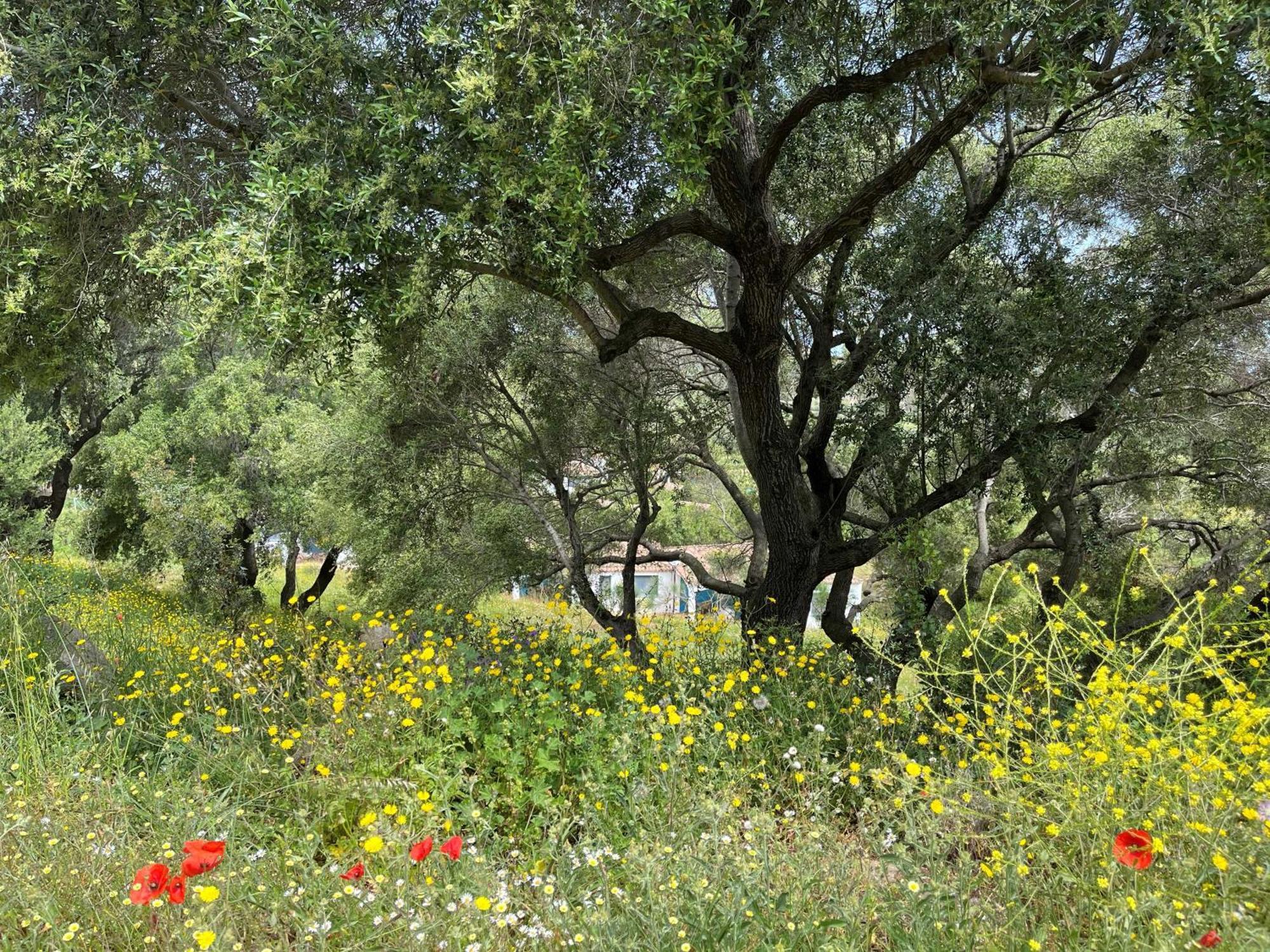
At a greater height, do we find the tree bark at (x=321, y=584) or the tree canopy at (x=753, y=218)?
the tree canopy at (x=753, y=218)

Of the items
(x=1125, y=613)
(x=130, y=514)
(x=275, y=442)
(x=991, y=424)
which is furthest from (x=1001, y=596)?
(x=130, y=514)

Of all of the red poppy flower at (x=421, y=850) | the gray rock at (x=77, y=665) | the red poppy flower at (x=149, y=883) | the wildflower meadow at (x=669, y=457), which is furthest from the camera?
the gray rock at (x=77, y=665)

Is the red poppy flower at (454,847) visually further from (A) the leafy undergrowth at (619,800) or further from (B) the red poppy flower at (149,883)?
(B) the red poppy flower at (149,883)

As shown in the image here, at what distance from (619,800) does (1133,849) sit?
1.90 meters

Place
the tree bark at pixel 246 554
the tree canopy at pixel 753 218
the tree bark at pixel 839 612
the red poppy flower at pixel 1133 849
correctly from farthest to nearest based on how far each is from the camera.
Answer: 1. the tree bark at pixel 246 554
2. the tree bark at pixel 839 612
3. the tree canopy at pixel 753 218
4. the red poppy flower at pixel 1133 849

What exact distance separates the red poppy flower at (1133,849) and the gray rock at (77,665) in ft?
14.0

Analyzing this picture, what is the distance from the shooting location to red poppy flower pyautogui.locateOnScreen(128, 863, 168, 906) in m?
2.06

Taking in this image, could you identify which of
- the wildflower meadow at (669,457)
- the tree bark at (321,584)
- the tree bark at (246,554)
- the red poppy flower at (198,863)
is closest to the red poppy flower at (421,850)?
the wildflower meadow at (669,457)

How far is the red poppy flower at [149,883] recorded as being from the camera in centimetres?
206

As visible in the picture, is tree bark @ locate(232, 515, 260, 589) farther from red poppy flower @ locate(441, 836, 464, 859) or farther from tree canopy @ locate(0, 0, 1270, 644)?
red poppy flower @ locate(441, 836, 464, 859)

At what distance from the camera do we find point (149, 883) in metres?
2.18

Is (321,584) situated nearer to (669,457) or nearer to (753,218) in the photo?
(669,457)

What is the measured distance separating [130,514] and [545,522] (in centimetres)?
1301

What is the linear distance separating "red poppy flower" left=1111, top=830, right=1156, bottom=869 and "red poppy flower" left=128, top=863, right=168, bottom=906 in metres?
2.30
